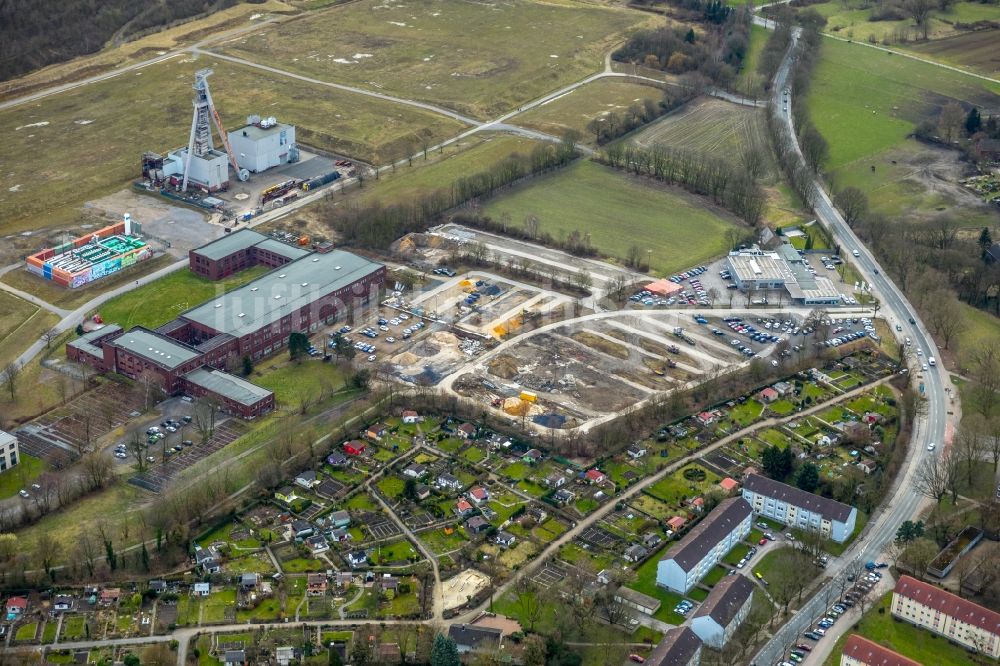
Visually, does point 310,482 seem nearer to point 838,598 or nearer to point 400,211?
point 838,598

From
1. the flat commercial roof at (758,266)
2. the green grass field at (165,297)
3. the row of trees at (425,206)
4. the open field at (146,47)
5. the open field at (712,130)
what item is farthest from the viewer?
the open field at (146,47)

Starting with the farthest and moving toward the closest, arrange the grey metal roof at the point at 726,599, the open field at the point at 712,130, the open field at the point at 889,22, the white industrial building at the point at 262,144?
the open field at the point at 889,22 → the open field at the point at 712,130 → the white industrial building at the point at 262,144 → the grey metal roof at the point at 726,599

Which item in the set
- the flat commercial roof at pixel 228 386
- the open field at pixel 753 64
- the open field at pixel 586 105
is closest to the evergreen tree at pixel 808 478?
the flat commercial roof at pixel 228 386

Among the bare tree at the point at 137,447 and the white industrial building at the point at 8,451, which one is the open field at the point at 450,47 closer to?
the bare tree at the point at 137,447

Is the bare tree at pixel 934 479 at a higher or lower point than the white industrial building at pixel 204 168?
lower

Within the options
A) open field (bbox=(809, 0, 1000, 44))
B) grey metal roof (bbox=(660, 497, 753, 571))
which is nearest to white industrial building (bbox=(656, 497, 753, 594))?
grey metal roof (bbox=(660, 497, 753, 571))

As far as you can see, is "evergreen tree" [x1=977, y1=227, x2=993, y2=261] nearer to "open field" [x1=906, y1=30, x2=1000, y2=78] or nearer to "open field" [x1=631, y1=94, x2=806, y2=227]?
"open field" [x1=631, y1=94, x2=806, y2=227]
